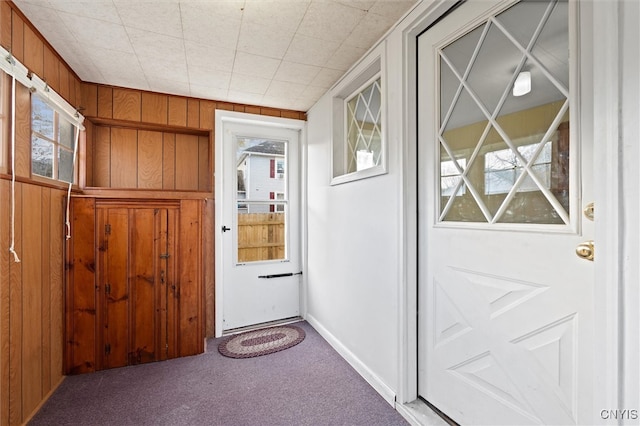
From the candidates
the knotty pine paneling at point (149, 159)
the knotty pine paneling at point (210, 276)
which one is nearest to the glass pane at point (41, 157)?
the knotty pine paneling at point (149, 159)

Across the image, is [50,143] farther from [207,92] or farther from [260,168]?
[260,168]

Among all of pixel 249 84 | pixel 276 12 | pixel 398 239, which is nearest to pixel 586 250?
pixel 398 239

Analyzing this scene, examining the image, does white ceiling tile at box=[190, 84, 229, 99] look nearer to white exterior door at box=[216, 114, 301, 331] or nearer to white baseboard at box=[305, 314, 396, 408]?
white exterior door at box=[216, 114, 301, 331]

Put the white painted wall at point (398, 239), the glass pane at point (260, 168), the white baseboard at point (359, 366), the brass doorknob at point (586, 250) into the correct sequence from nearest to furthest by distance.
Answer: the white painted wall at point (398, 239), the brass doorknob at point (586, 250), the white baseboard at point (359, 366), the glass pane at point (260, 168)

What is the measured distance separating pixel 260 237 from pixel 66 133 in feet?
5.64

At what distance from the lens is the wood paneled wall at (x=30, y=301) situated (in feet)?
4.58

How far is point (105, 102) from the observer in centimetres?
236

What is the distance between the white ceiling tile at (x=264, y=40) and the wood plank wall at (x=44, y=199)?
103cm

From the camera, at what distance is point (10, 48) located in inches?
55.8

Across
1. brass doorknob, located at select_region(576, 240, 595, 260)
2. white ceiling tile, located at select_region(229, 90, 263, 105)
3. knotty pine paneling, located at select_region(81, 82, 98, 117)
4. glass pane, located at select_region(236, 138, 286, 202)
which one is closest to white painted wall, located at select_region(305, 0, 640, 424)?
brass doorknob, located at select_region(576, 240, 595, 260)

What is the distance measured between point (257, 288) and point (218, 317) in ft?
1.44

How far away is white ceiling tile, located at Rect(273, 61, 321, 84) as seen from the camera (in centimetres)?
209

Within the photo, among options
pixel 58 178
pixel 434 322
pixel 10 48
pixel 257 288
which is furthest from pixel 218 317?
pixel 10 48

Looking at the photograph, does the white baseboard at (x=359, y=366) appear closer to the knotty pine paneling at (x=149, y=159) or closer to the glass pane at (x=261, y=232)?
the glass pane at (x=261, y=232)
